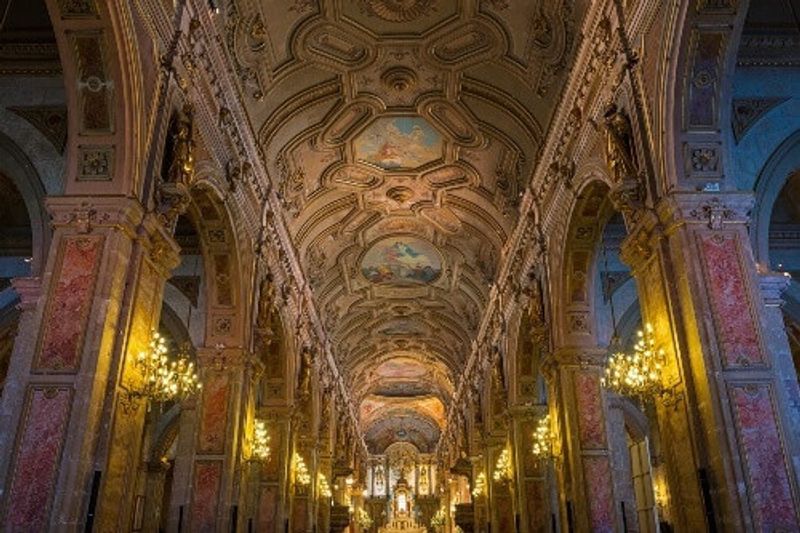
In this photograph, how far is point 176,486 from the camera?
37.4ft

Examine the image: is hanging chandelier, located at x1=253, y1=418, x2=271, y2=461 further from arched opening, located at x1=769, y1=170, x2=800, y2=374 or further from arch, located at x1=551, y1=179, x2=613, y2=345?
arched opening, located at x1=769, y1=170, x2=800, y2=374

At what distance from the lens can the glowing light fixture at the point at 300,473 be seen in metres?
18.8

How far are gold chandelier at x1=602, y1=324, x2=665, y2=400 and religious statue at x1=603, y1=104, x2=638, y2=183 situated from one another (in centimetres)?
200

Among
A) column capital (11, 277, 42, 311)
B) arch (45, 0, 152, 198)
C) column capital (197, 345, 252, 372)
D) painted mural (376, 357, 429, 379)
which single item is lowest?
column capital (11, 277, 42, 311)

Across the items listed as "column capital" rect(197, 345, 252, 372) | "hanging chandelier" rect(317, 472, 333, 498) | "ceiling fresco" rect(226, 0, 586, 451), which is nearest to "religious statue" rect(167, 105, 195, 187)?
"ceiling fresco" rect(226, 0, 586, 451)

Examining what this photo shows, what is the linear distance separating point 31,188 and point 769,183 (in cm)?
1034

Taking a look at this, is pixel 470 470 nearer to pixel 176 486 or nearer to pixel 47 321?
pixel 176 486

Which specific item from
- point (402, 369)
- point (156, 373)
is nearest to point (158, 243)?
point (156, 373)

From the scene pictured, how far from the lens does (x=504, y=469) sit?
1933cm

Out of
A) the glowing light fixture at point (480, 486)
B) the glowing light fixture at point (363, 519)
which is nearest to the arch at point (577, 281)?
the glowing light fixture at point (480, 486)

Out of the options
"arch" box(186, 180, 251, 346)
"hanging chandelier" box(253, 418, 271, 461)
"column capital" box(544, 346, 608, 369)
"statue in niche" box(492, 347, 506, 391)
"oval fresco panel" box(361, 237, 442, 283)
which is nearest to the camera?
"arch" box(186, 180, 251, 346)

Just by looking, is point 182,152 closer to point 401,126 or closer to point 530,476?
point 401,126

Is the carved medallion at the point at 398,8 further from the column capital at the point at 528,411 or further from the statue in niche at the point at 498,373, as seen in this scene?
the statue in niche at the point at 498,373

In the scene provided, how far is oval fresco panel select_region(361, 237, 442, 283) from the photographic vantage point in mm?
21688
